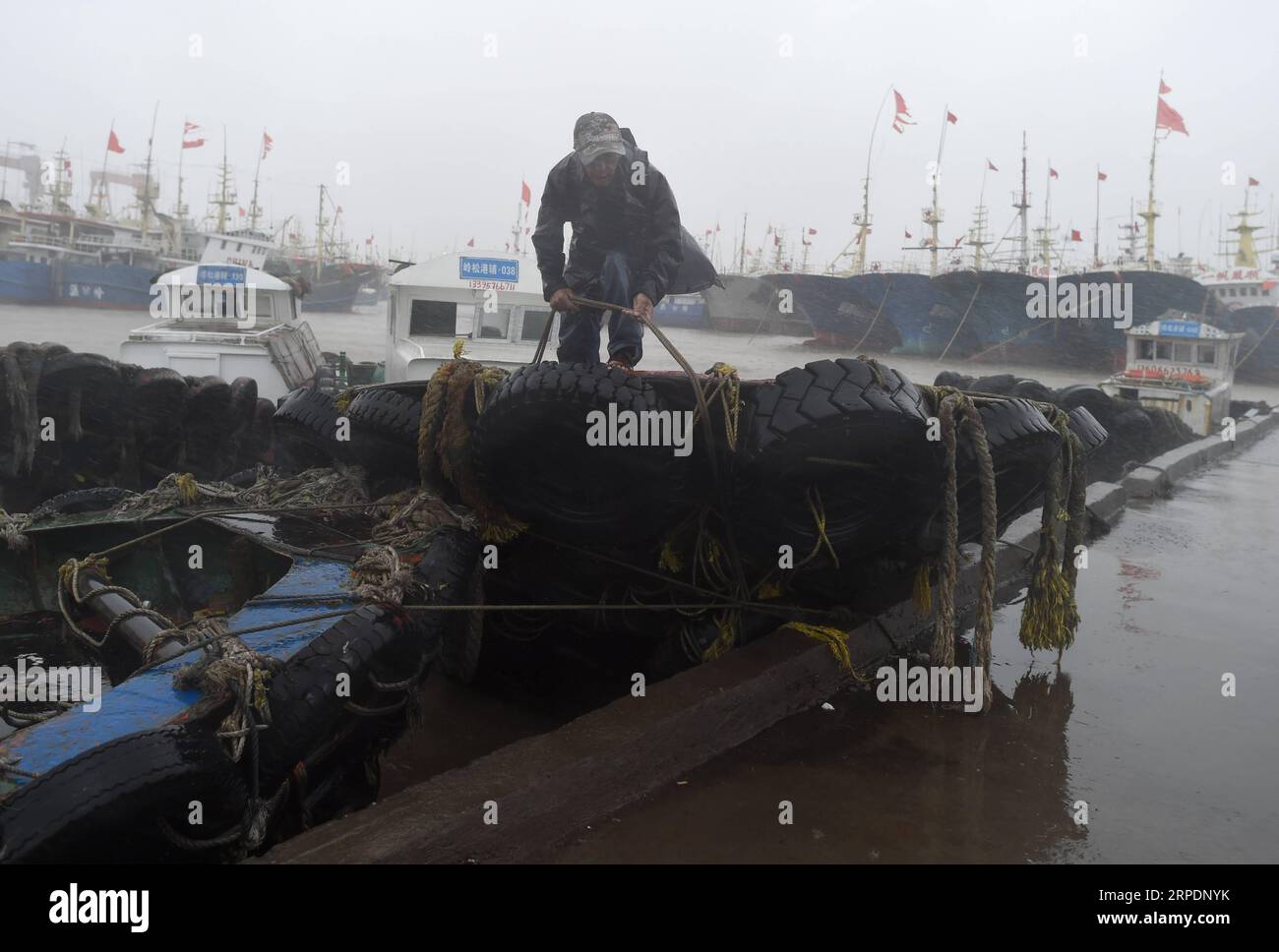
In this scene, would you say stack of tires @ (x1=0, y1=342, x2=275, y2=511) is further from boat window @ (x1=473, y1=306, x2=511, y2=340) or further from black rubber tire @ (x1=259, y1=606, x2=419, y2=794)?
black rubber tire @ (x1=259, y1=606, x2=419, y2=794)

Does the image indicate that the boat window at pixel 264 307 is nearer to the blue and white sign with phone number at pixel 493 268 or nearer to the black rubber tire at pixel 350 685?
the blue and white sign with phone number at pixel 493 268

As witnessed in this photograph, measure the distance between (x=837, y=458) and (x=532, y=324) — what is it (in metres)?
7.85

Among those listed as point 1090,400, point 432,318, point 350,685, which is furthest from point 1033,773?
point 1090,400

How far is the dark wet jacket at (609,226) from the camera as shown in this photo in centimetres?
454

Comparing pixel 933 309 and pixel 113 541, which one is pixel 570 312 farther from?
pixel 933 309

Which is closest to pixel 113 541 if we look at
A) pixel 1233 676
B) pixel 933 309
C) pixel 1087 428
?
pixel 1087 428

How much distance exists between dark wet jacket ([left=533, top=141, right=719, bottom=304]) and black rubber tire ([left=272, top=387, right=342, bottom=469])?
1.37 metres

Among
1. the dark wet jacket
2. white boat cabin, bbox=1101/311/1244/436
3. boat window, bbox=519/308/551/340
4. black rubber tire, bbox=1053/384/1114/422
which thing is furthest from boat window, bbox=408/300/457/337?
white boat cabin, bbox=1101/311/1244/436

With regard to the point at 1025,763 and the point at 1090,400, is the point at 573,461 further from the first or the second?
the point at 1090,400

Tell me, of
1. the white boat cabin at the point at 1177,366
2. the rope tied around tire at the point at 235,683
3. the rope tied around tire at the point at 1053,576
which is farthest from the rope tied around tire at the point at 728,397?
the white boat cabin at the point at 1177,366

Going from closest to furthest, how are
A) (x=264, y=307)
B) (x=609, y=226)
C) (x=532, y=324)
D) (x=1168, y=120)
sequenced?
(x=609, y=226), (x=532, y=324), (x=264, y=307), (x=1168, y=120)

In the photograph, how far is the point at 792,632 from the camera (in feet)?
13.8

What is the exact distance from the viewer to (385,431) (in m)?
4.48
